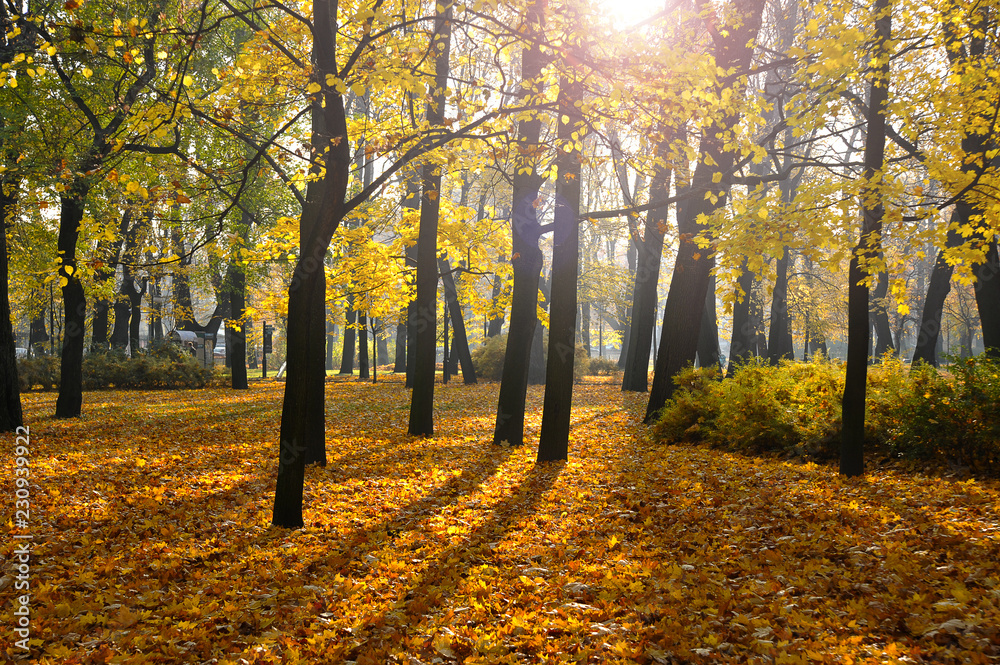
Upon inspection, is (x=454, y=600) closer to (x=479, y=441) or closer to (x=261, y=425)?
(x=479, y=441)

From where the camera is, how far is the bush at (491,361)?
2383cm

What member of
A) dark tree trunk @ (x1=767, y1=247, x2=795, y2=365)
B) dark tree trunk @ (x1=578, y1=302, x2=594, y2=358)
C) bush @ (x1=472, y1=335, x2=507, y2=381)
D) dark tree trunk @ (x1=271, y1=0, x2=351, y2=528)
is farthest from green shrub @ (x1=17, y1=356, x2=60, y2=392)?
dark tree trunk @ (x1=767, y1=247, x2=795, y2=365)

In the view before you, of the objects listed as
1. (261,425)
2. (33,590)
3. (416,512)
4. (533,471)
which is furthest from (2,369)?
(533,471)

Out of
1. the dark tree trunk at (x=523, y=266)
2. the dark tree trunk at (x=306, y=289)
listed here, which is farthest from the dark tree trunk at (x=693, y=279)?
the dark tree trunk at (x=306, y=289)

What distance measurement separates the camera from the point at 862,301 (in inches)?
258

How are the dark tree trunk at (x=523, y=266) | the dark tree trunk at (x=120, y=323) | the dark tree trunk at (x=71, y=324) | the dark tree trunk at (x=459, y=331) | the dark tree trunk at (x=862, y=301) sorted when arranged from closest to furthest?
the dark tree trunk at (x=862, y=301)
the dark tree trunk at (x=523, y=266)
the dark tree trunk at (x=71, y=324)
the dark tree trunk at (x=459, y=331)
the dark tree trunk at (x=120, y=323)

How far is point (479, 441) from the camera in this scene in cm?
1033

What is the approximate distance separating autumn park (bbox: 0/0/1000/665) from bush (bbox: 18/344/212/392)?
7.59 m

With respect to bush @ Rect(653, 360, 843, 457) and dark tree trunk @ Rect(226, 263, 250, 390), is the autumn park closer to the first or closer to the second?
bush @ Rect(653, 360, 843, 457)

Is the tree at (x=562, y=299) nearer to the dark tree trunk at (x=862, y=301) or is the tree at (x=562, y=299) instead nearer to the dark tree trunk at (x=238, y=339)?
the dark tree trunk at (x=862, y=301)

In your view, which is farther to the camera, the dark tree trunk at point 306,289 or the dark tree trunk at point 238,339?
the dark tree trunk at point 238,339

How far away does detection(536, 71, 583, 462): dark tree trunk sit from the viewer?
8.21 metres

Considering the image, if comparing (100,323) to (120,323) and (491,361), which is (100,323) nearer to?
(120,323)

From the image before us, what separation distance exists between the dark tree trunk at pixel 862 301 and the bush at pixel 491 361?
17.4 metres
